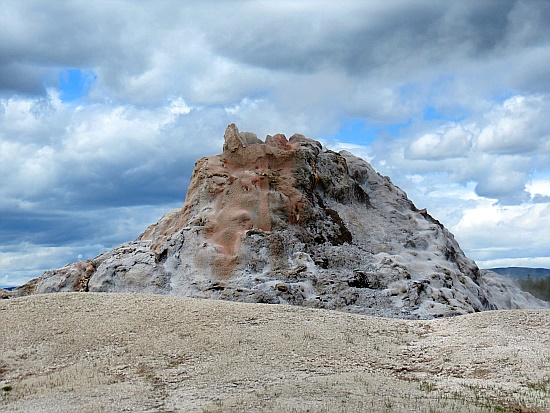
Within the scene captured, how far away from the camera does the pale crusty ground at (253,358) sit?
13.6m

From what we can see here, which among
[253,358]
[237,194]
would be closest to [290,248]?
[237,194]

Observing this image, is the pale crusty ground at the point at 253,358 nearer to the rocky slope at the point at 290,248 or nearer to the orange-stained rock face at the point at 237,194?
the rocky slope at the point at 290,248

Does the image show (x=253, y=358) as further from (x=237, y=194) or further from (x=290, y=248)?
(x=237, y=194)

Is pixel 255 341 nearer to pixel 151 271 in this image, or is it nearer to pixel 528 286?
pixel 151 271

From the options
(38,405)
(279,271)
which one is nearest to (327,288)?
(279,271)

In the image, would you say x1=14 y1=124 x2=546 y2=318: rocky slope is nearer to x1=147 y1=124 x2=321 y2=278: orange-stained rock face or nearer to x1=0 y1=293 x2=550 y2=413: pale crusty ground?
x1=147 y1=124 x2=321 y2=278: orange-stained rock face

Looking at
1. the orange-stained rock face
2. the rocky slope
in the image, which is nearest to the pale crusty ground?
the rocky slope

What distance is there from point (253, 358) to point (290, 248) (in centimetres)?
1018

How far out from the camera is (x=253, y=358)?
1647 cm

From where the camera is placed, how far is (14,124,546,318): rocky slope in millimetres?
25062

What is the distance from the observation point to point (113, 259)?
94.1 ft

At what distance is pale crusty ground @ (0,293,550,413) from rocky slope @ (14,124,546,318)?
3.77 metres

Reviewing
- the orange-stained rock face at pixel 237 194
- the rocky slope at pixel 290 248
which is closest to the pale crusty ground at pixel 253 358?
the rocky slope at pixel 290 248

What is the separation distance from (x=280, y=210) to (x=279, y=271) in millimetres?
2683
